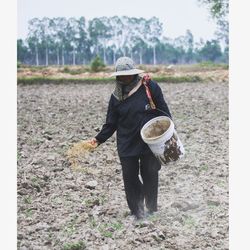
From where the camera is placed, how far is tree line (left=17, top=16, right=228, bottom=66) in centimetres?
393

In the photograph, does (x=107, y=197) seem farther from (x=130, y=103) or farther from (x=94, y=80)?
(x=94, y=80)

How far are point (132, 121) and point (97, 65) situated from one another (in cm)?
98

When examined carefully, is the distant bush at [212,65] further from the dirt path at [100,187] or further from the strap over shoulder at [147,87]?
the strap over shoulder at [147,87]

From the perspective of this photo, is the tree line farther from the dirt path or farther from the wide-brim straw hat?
the wide-brim straw hat

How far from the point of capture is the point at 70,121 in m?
4.66

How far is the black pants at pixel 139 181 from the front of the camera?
3.52 meters

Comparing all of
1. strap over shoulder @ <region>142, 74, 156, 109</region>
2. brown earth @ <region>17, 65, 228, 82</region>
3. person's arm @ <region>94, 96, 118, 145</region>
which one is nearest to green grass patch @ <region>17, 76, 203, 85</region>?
brown earth @ <region>17, 65, 228, 82</region>

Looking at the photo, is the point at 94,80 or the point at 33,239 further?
the point at 94,80

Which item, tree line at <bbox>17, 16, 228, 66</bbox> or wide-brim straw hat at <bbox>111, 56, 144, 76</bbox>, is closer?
wide-brim straw hat at <bbox>111, 56, 144, 76</bbox>

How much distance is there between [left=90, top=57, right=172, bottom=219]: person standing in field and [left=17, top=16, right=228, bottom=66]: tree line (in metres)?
0.53

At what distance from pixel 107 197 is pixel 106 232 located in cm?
35

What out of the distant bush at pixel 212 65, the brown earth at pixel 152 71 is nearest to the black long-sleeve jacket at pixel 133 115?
the brown earth at pixel 152 71
